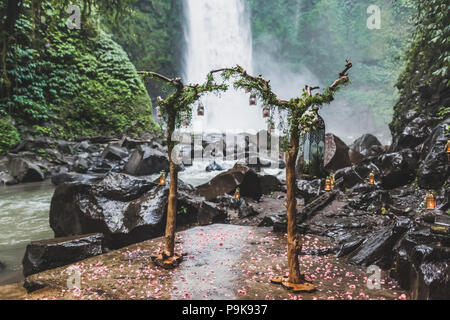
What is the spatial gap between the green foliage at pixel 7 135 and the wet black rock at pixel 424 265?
16.1 meters

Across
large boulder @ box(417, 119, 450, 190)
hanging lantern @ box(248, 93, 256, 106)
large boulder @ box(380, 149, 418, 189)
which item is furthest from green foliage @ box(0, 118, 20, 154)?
large boulder @ box(417, 119, 450, 190)

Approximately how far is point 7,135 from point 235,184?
38.8 ft

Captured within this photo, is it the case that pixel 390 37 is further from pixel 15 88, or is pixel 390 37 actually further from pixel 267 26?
pixel 15 88

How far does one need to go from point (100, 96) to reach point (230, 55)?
18.9 m

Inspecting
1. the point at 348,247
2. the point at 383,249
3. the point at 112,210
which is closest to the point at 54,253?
the point at 112,210

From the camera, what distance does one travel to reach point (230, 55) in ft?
117

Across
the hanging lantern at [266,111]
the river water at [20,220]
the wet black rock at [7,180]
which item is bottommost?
the river water at [20,220]

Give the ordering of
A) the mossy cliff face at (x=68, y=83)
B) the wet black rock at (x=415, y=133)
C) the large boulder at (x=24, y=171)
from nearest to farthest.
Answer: the wet black rock at (x=415, y=133)
the large boulder at (x=24, y=171)
the mossy cliff face at (x=68, y=83)

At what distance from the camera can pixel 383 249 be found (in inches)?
186

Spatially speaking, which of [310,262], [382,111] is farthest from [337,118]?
[310,262]

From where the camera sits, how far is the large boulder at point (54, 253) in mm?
5125

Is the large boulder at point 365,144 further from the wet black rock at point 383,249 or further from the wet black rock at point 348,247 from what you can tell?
the wet black rock at point 383,249

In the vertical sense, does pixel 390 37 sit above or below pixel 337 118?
above

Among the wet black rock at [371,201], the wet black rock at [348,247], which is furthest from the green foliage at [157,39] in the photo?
the wet black rock at [348,247]
